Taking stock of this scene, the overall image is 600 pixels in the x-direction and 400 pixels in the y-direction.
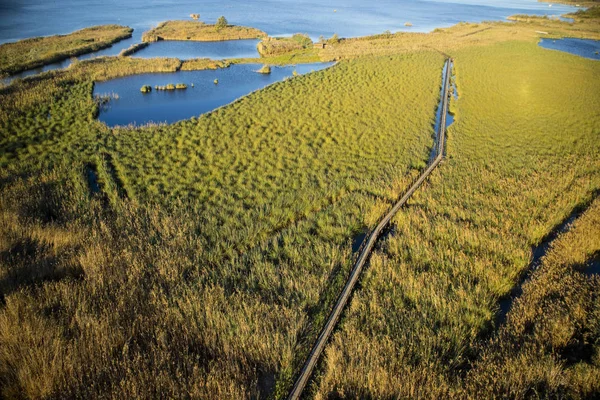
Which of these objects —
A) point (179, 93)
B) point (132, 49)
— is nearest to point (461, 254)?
point (179, 93)

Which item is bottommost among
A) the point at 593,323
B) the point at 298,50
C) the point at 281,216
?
the point at 593,323

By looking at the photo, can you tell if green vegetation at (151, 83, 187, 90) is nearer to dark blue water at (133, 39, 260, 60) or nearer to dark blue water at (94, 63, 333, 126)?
dark blue water at (94, 63, 333, 126)

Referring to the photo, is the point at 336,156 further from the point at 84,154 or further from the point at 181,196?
the point at 84,154

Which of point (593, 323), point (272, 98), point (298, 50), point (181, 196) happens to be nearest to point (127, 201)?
point (181, 196)

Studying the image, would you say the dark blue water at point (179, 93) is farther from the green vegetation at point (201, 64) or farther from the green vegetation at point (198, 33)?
the green vegetation at point (198, 33)

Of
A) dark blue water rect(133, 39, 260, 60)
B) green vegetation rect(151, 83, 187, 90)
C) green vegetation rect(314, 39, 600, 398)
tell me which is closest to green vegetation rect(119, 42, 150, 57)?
dark blue water rect(133, 39, 260, 60)
